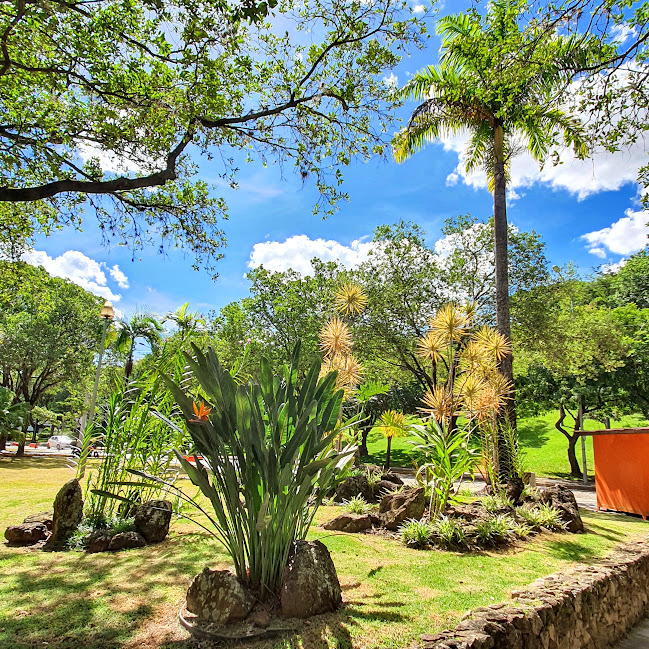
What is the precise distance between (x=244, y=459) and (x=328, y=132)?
5.84 m

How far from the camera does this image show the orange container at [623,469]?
967 cm

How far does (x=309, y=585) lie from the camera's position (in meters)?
2.89

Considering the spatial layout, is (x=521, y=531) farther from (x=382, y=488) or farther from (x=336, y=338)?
(x=336, y=338)

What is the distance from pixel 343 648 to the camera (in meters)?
2.50

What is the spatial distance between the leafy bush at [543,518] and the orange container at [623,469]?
4159mm

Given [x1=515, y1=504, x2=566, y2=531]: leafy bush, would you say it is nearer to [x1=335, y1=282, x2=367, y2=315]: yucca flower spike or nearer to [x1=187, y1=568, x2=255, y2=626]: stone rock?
[x1=335, y1=282, x2=367, y2=315]: yucca flower spike

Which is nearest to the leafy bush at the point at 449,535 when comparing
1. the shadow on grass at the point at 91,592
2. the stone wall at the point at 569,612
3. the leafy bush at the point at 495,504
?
the stone wall at the point at 569,612

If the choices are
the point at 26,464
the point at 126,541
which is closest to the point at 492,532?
the point at 126,541

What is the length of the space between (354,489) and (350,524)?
238cm

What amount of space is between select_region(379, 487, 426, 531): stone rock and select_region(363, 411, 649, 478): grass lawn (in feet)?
41.1

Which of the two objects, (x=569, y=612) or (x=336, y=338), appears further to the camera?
(x=336, y=338)

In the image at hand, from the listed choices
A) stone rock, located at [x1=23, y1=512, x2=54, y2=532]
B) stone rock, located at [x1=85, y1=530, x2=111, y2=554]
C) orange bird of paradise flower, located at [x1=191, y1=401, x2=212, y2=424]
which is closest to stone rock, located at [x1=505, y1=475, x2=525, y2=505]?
Result: stone rock, located at [x1=85, y1=530, x2=111, y2=554]

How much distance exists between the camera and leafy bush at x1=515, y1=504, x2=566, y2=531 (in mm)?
6715

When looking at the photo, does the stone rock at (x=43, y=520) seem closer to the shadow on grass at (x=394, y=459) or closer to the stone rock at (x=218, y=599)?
the stone rock at (x=218, y=599)
